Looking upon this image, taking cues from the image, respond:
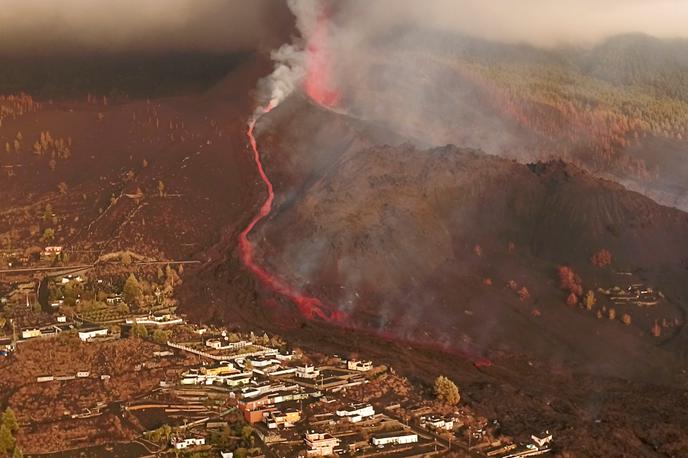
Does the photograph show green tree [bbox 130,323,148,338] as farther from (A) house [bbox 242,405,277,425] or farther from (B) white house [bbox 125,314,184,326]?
(A) house [bbox 242,405,277,425]

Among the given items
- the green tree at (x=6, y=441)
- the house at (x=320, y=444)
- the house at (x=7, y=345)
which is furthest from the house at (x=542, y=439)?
the house at (x=7, y=345)

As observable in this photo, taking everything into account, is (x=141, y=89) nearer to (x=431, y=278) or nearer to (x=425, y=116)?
(x=425, y=116)

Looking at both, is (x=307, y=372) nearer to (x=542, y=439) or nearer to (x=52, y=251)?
(x=542, y=439)

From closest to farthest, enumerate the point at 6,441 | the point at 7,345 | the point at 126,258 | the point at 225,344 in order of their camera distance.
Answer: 1. the point at 6,441
2. the point at 7,345
3. the point at 225,344
4. the point at 126,258

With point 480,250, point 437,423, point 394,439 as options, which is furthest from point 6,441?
point 480,250

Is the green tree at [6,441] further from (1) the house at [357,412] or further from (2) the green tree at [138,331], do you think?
(2) the green tree at [138,331]

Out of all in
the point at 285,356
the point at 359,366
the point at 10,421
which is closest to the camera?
the point at 10,421
